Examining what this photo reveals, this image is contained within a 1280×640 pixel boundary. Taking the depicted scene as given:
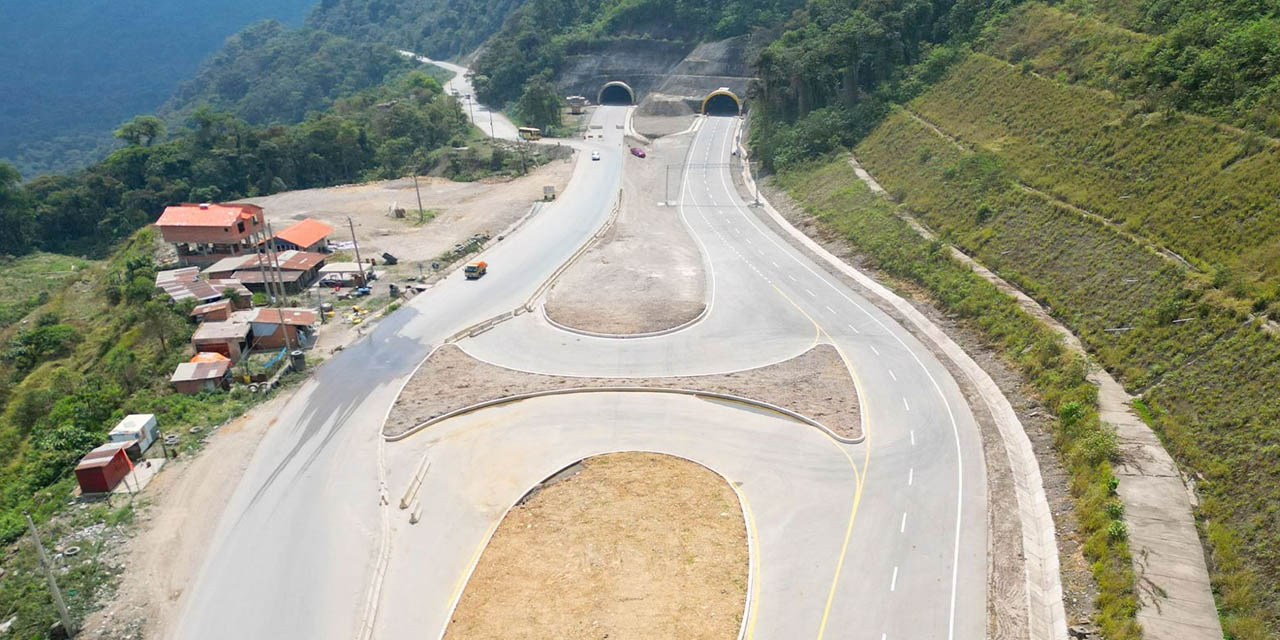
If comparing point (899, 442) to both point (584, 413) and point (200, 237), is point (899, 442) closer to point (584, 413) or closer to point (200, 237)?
point (584, 413)

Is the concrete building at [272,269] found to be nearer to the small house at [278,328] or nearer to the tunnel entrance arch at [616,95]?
the small house at [278,328]

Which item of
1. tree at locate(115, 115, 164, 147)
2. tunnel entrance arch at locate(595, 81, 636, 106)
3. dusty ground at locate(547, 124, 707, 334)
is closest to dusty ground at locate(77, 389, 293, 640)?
dusty ground at locate(547, 124, 707, 334)

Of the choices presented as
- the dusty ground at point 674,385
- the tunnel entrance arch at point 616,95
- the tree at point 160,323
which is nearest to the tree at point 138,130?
the tunnel entrance arch at point 616,95

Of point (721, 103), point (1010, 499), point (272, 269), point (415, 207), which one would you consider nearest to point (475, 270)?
point (272, 269)

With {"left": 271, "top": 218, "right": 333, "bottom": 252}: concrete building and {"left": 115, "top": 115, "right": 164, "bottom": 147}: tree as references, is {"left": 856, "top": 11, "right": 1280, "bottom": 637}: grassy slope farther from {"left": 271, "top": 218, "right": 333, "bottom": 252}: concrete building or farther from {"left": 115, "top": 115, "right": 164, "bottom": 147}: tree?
{"left": 115, "top": 115, "right": 164, "bottom": 147}: tree

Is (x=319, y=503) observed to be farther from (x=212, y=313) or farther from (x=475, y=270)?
(x=475, y=270)

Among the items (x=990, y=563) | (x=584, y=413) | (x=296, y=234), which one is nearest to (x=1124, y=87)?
(x=990, y=563)
